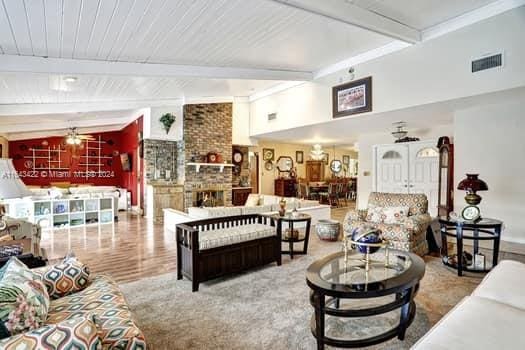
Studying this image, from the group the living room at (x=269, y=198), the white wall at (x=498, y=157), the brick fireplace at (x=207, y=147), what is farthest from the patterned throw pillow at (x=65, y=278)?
the brick fireplace at (x=207, y=147)

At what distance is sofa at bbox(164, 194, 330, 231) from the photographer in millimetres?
5067

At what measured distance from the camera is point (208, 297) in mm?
2980

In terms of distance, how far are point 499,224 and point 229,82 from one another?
558 centimetres

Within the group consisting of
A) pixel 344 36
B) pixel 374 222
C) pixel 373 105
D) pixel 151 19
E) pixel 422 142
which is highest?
pixel 344 36

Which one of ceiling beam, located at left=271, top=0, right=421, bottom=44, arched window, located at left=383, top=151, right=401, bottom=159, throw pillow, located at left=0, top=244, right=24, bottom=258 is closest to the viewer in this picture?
throw pillow, located at left=0, top=244, right=24, bottom=258

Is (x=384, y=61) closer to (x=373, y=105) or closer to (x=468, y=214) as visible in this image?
(x=373, y=105)

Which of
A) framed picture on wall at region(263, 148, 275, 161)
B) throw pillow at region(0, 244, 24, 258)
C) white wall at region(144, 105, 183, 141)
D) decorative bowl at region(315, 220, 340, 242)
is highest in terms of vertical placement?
white wall at region(144, 105, 183, 141)

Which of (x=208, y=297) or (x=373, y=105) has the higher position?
(x=373, y=105)

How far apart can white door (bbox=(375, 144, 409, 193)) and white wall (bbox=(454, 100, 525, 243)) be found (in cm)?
184

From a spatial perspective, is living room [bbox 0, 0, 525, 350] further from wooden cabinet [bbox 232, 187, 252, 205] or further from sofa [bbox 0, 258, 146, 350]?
wooden cabinet [bbox 232, 187, 252, 205]

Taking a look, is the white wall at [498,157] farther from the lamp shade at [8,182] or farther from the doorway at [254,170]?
the lamp shade at [8,182]

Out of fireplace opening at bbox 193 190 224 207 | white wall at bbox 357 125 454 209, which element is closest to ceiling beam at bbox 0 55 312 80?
white wall at bbox 357 125 454 209

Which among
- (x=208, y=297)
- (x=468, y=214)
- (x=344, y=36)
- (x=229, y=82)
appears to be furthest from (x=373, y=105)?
(x=208, y=297)

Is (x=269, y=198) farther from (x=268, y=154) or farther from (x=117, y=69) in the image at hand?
(x=117, y=69)
